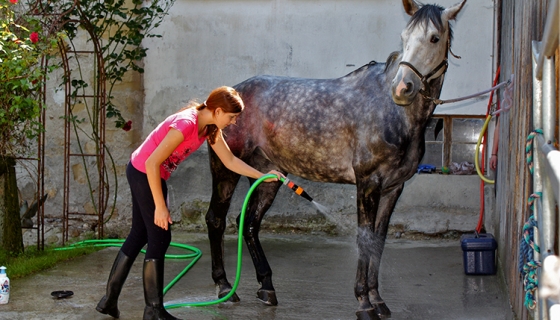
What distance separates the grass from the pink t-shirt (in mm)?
1844

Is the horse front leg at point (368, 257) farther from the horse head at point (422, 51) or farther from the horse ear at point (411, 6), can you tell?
the horse ear at point (411, 6)

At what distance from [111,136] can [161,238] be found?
388 cm

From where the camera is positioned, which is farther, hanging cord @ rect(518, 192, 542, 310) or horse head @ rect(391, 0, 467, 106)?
horse head @ rect(391, 0, 467, 106)

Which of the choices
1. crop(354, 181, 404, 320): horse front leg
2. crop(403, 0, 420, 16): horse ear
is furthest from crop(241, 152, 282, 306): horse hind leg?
crop(403, 0, 420, 16): horse ear

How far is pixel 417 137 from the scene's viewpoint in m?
4.05

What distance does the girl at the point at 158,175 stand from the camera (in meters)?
3.47

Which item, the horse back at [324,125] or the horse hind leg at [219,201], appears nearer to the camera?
the horse back at [324,125]

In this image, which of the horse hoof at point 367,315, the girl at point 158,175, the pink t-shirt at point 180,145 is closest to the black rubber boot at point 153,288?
the girl at point 158,175

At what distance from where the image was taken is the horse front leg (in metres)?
3.98

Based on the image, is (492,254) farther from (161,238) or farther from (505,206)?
(161,238)

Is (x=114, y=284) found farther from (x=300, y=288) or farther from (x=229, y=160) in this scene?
(x=300, y=288)

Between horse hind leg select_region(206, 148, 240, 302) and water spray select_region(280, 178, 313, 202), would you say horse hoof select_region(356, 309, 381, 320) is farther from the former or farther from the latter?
horse hind leg select_region(206, 148, 240, 302)

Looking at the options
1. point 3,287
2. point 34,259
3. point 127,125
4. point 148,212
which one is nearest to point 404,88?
point 148,212

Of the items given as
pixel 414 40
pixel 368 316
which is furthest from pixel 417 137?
pixel 368 316
